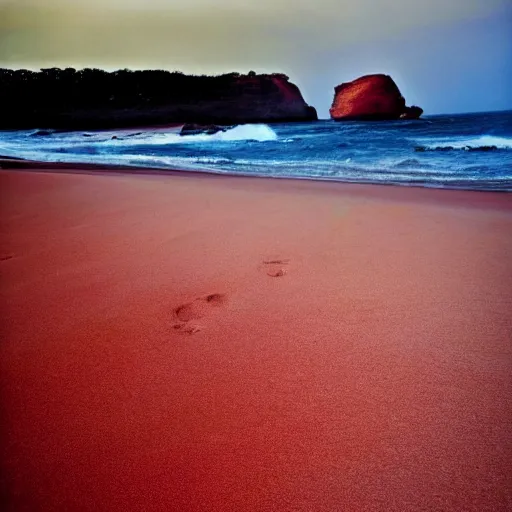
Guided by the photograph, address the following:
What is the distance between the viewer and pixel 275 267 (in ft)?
6.52

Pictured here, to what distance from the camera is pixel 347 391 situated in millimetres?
1095

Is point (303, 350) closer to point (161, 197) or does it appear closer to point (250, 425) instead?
point (250, 425)

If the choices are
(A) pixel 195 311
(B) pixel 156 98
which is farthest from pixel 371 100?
(A) pixel 195 311

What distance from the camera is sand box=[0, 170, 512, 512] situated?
2.71ft

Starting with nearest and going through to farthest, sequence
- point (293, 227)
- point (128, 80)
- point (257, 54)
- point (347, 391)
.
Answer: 1. point (347, 391)
2. point (293, 227)
3. point (257, 54)
4. point (128, 80)

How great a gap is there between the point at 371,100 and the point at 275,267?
19.5 metres

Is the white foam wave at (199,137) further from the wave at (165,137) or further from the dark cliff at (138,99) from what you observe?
the dark cliff at (138,99)

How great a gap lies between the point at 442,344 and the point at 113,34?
36.1 feet

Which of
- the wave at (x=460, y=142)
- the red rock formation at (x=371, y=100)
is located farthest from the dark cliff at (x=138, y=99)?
the wave at (x=460, y=142)

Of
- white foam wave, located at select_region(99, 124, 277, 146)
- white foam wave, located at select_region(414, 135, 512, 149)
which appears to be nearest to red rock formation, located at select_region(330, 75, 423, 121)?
white foam wave, located at select_region(414, 135, 512, 149)

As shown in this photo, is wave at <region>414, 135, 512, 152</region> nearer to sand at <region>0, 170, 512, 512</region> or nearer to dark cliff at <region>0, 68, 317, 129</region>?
dark cliff at <region>0, 68, 317, 129</region>

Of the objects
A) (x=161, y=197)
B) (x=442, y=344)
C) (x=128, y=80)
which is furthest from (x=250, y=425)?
(x=128, y=80)

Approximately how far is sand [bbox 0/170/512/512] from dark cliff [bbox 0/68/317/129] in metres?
9.40

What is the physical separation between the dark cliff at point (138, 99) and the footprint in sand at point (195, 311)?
977 centimetres
